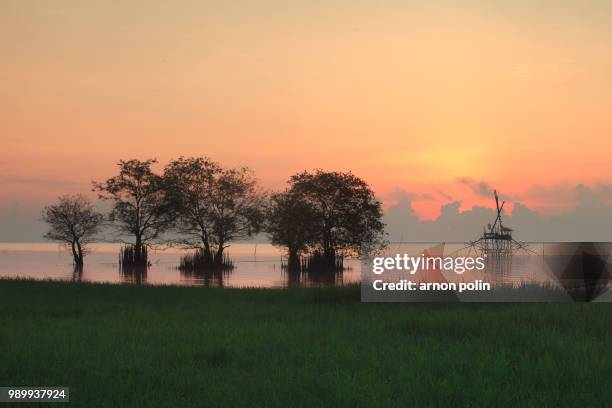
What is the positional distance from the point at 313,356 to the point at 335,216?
58.5 m

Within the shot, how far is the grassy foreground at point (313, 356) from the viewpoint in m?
9.48

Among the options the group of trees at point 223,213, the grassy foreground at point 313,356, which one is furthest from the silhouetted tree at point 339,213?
the grassy foreground at point 313,356

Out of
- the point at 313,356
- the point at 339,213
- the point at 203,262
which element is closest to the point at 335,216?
the point at 339,213

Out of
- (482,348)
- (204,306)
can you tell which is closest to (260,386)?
(482,348)

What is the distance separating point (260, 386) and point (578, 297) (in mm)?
22748

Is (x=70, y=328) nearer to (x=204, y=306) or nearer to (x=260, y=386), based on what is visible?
(x=204, y=306)

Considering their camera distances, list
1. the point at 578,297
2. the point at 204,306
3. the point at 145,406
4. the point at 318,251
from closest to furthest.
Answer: the point at 145,406 < the point at 204,306 < the point at 578,297 < the point at 318,251

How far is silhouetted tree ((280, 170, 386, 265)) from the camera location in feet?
231

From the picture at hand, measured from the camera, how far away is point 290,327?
1641 cm

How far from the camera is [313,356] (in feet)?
39.9

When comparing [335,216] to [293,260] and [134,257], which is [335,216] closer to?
[293,260]

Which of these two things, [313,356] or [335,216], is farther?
[335,216]

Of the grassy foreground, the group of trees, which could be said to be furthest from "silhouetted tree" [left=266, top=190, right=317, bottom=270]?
the grassy foreground

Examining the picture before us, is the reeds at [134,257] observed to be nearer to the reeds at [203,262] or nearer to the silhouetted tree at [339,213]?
the reeds at [203,262]
